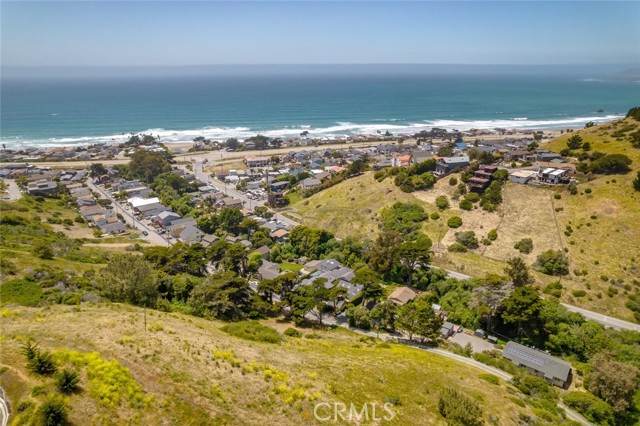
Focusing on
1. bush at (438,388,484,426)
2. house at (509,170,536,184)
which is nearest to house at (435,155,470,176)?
house at (509,170,536,184)

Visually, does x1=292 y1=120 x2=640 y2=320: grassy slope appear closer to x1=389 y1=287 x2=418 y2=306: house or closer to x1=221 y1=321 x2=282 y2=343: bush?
x1=389 y1=287 x2=418 y2=306: house

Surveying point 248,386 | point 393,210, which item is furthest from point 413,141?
point 248,386

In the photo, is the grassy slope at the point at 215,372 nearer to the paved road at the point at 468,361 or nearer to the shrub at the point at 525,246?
the paved road at the point at 468,361

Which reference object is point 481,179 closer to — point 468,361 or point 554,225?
point 554,225

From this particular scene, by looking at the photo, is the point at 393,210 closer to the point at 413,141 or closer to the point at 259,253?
the point at 259,253

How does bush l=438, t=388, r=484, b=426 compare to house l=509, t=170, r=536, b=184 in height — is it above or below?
below

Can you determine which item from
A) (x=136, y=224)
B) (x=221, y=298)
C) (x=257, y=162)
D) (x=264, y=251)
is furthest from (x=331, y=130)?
(x=221, y=298)

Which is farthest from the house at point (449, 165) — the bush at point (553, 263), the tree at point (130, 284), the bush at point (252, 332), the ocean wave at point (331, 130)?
the ocean wave at point (331, 130)
